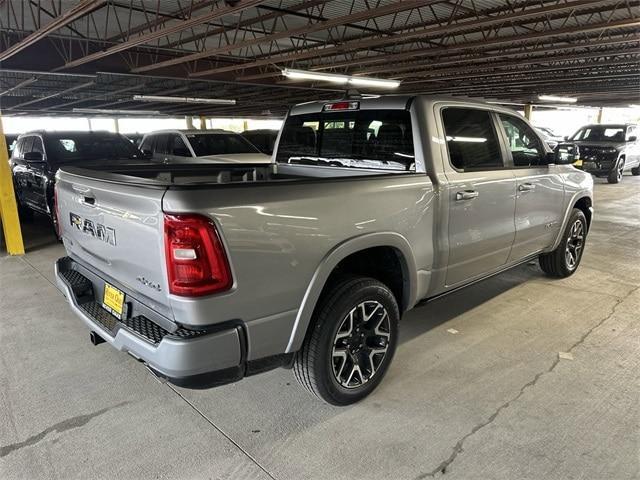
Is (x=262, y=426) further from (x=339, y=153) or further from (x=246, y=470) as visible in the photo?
(x=339, y=153)

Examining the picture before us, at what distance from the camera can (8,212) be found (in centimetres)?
624

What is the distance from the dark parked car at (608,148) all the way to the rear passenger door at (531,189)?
10.8 meters

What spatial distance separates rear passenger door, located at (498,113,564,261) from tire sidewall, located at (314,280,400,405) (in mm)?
1680

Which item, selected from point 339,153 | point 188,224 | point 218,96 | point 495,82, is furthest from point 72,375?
point 218,96

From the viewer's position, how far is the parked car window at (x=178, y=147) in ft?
29.8

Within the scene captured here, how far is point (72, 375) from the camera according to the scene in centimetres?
307

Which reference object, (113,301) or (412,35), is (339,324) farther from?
(412,35)

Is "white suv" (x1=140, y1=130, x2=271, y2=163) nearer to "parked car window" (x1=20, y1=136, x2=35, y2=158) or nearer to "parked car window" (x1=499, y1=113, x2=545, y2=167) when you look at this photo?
"parked car window" (x1=20, y1=136, x2=35, y2=158)

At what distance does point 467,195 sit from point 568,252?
243cm

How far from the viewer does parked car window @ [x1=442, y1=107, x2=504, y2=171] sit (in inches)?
124

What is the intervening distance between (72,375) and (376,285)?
2.14 meters

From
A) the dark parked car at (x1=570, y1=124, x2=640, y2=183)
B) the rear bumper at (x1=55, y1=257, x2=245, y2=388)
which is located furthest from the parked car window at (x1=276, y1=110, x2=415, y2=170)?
the dark parked car at (x1=570, y1=124, x2=640, y2=183)

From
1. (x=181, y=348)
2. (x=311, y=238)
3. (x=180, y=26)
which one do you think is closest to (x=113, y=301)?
(x=181, y=348)

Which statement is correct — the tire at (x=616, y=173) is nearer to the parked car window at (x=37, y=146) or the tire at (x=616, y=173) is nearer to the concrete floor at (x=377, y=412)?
the concrete floor at (x=377, y=412)
